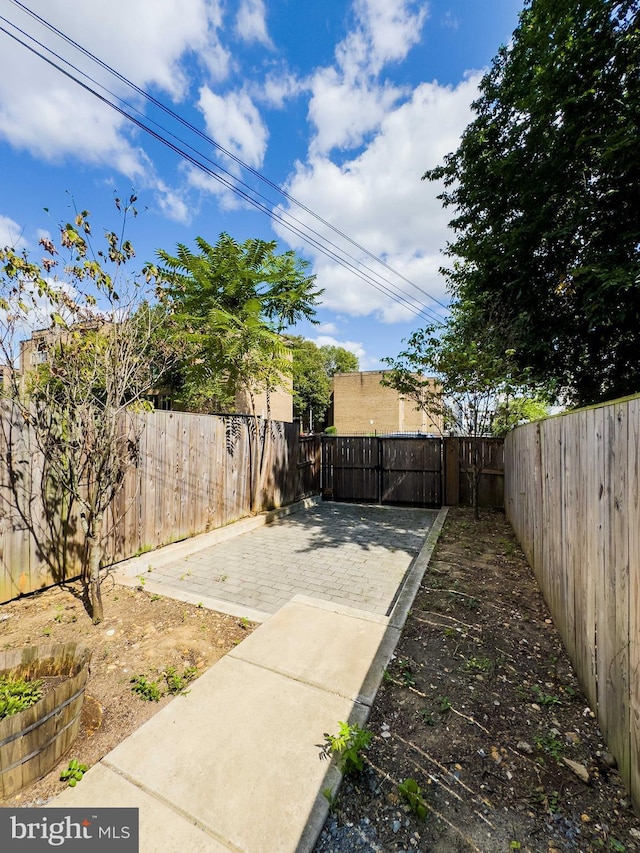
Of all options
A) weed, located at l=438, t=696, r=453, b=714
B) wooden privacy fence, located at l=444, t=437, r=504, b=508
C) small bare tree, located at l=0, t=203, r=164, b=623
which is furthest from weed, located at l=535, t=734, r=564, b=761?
wooden privacy fence, located at l=444, t=437, r=504, b=508

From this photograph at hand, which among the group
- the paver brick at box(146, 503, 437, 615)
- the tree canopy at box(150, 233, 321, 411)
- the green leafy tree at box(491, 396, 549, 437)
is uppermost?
the tree canopy at box(150, 233, 321, 411)

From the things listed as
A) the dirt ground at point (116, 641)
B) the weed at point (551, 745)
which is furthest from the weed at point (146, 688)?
the weed at point (551, 745)

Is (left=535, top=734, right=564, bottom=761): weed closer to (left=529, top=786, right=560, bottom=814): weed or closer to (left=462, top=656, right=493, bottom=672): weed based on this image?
(left=529, top=786, right=560, bottom=814): weed

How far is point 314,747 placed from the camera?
1852 millimetres

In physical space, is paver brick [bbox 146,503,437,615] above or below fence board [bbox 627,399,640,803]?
below

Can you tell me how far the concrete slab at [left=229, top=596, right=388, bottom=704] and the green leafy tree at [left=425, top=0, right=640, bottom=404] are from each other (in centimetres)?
612

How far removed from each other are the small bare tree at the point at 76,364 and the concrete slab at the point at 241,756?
157cm

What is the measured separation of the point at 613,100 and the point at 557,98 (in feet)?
2.81

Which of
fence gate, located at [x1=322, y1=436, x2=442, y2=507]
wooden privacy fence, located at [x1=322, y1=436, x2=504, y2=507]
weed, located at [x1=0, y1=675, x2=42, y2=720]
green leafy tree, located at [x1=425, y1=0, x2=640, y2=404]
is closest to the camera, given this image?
weed, located at [x1=0, y1=675, x2=42, y2=720]

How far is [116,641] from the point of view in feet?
9.32

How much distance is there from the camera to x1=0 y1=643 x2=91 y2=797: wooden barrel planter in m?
1.60

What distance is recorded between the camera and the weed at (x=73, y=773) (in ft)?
5.45

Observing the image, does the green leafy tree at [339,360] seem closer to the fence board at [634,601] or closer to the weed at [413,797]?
the fence board at [634,601]

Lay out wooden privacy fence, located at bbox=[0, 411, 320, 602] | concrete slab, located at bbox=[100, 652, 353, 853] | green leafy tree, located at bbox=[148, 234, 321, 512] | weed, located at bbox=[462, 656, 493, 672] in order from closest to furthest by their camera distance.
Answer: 1. concrete slab, located at bbox=[100, 652, 353, 853]
2. weed, located at bbox=[462, 656, 493, 672]
3. wooden privacy fence, located at bbox=[0, 411, 320, 602]
4. green leafy tree, located at bbox=[148, 234, 321, 512]
